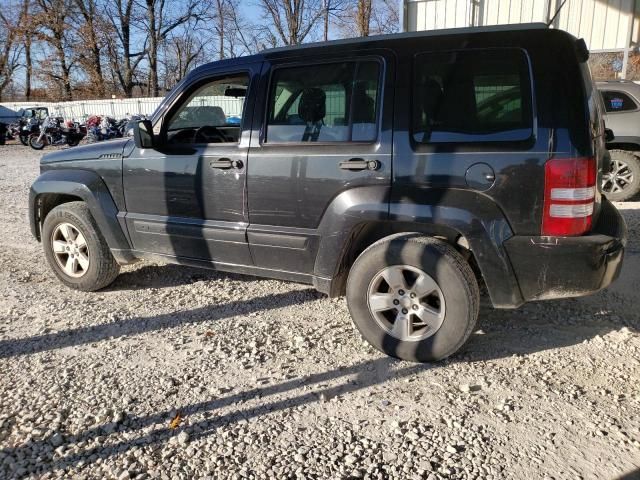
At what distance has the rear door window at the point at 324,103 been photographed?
3289 mm

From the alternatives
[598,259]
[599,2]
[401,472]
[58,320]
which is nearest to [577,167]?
[598,259]

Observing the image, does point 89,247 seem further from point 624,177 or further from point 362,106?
point 624,177

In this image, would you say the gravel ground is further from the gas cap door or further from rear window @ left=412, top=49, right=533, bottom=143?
rear window @ left=412, top=49, right=533, bottom=143

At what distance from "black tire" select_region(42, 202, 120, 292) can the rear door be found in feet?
5.10

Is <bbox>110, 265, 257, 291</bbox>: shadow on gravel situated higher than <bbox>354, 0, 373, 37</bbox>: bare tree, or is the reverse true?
<bbox>354, 0, 373, 37</bbox>: bare tree

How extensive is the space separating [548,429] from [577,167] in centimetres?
137

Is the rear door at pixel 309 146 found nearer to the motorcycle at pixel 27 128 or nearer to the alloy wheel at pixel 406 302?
the alloy wheel at pixel 406 302

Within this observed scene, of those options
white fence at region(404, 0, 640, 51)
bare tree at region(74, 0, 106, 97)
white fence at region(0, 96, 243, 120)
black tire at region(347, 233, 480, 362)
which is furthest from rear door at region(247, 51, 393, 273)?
bare tree at region(74, 0, 106, 97)

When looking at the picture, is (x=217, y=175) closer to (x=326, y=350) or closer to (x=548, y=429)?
(x=326, y=350)

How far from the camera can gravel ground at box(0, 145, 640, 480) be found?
242 cm

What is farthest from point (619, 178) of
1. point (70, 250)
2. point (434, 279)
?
point (70, 250)

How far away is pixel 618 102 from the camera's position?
7.60 metres

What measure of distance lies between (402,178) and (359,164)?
28 cm

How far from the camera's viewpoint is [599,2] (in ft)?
41.6
